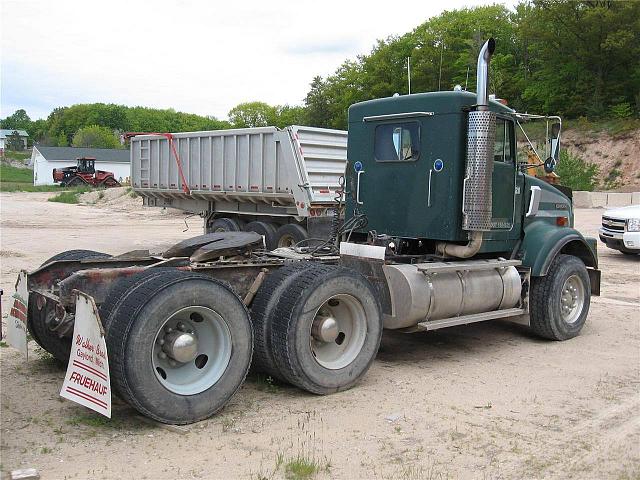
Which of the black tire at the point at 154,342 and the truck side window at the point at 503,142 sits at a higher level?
the truck side window at the point at 503,142

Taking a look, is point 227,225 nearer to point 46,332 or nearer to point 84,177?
point 46,332

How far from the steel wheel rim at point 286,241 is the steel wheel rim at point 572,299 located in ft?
21.9

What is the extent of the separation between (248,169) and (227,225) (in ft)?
5.98

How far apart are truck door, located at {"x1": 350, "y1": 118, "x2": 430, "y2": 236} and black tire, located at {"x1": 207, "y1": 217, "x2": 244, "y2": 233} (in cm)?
810

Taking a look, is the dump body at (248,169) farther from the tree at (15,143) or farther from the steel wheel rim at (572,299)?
the tree at (15,143)

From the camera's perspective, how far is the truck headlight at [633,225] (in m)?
15.6

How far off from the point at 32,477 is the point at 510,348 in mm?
5362

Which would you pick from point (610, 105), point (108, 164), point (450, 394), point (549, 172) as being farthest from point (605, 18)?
point (108, 164)

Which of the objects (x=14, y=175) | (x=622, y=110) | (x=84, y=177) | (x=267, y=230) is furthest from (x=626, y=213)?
(x=14, y=175)

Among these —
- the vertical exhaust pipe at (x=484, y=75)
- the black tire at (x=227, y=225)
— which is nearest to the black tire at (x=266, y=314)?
the vertical exhaust pipe at (x=484, y=75)

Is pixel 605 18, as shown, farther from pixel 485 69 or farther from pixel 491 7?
pixel 485 69

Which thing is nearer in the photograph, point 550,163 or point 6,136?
point 550,163

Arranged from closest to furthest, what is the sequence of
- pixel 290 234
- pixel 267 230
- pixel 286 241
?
pixel 290 234 < pixel 286 241 < pixel 267 230

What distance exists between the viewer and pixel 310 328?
5.54m
